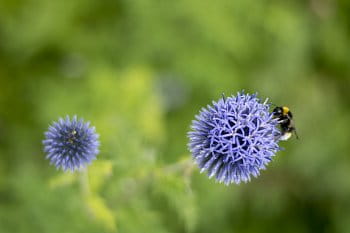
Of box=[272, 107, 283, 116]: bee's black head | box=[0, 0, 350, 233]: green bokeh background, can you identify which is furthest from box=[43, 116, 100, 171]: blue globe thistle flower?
box=[0, 0, 350, 233]: green bokeh background

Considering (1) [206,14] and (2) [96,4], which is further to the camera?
(2) [96,4]

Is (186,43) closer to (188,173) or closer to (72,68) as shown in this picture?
(72,68)

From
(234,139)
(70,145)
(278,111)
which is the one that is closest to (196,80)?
(278,111)

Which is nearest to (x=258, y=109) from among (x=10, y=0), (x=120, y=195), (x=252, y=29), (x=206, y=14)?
(x=120, y=195)

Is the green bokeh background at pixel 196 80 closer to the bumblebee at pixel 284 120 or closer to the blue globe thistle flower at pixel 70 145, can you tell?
the blue globe thistle flower at pixel 70 145

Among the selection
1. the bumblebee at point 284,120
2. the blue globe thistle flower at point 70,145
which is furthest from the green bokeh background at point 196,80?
the bumblebee at point 284,120

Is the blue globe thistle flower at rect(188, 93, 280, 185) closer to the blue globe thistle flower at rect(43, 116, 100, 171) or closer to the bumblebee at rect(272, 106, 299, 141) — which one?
the bumblebee at rect(272, 106, 299, 141)
